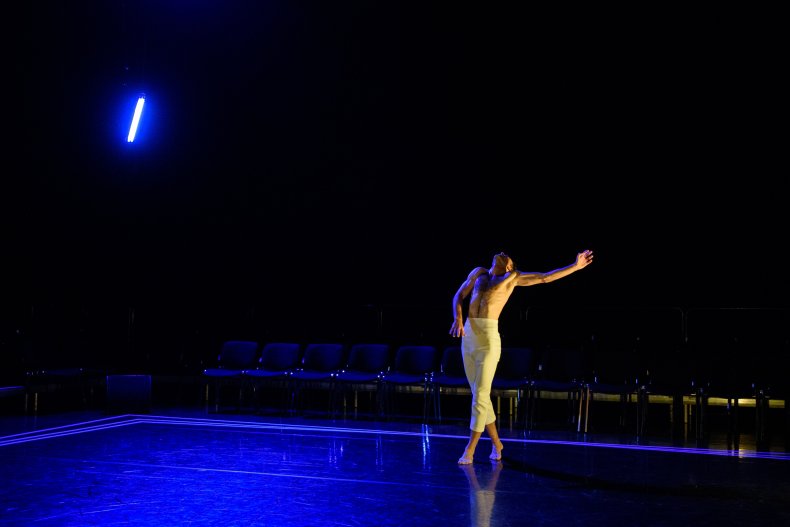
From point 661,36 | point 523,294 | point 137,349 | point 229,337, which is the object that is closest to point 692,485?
point 523,294

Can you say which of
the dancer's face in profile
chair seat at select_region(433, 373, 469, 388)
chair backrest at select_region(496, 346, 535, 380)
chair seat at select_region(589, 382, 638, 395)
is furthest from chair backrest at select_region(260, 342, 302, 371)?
the dancer's face in profile

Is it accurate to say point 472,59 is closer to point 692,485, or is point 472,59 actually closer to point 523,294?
point 523,294

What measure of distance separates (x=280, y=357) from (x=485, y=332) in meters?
4.09

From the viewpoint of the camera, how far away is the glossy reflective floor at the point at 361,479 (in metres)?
4.46

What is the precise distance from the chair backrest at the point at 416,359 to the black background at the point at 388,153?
1.21 metres

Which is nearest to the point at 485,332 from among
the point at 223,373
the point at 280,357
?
the point at 280,357

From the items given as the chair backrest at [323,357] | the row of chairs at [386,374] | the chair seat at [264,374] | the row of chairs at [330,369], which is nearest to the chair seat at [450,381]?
the row of chairs at [386,374]

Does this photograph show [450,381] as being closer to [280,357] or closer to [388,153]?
[280,357]

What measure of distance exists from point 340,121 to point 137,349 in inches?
161

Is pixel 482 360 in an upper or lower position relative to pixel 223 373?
upper

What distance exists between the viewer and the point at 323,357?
9.31 metres

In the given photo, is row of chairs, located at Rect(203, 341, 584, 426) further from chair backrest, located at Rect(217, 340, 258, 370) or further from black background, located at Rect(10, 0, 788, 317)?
black background, located at Rect(10, 0, 788, 317)

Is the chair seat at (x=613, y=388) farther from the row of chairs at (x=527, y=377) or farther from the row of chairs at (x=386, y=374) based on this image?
the row of chairs at (x=386, y=374)

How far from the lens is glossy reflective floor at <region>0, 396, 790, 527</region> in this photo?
4457 mm
